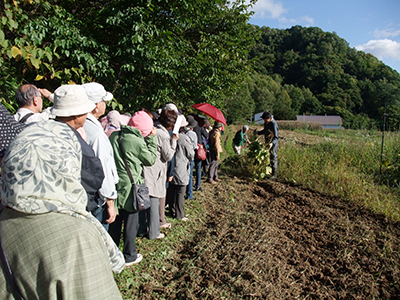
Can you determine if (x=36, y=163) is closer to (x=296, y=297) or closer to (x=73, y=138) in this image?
(x=73, y=138)

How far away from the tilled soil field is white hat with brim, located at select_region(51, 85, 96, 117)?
2060mm

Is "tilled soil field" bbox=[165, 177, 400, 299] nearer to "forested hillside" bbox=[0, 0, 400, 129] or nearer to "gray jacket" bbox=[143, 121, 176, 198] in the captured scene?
"gray jacket" bbox=[143, 121, 176, 198]

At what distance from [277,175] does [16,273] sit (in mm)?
6889

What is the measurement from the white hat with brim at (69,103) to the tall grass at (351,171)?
16.5 ft

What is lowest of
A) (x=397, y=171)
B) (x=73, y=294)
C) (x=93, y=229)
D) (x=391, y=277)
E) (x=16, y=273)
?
(x=391, y=277)

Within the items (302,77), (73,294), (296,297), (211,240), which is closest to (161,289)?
(211,240)

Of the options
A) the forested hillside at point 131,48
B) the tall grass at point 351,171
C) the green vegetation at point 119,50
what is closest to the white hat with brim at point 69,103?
the forested hillside at point 131,48

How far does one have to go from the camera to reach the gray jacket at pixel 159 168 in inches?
137

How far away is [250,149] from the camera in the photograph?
7.38m

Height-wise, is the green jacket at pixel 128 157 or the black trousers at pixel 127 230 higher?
the green jacket at pixel 128 157

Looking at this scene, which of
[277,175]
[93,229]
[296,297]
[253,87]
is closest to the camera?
[93,229]

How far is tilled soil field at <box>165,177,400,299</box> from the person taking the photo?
8.92 ft

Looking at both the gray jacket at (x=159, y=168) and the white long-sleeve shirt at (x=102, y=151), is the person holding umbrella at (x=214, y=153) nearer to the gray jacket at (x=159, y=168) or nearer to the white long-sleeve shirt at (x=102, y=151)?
the gray jacket at (x=159, y=168)

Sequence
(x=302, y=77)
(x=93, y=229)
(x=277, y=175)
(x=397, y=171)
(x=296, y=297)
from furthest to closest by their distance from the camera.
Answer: (x=302, y=77), (x=277, y=175), (x=397, y=171), (x=296, y=297), (x=93, y=229)
